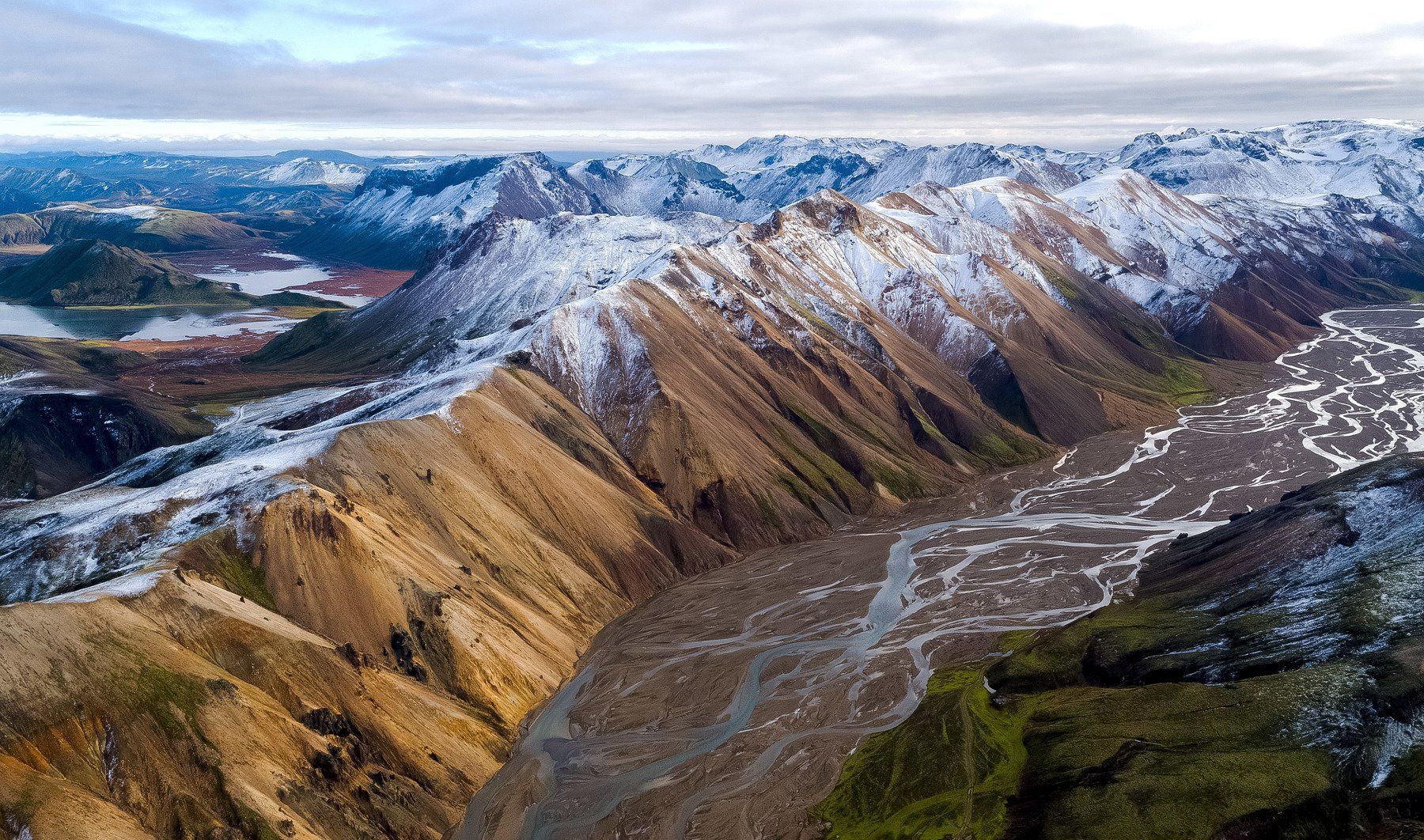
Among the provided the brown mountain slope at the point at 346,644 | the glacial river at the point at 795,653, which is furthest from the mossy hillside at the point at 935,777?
the brown mountain slope at the point at 346,644

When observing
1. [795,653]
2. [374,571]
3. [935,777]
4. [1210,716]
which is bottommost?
[935,777]

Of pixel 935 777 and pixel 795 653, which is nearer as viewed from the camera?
pixel 935 777

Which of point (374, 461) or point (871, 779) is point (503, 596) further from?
point (871, 779)

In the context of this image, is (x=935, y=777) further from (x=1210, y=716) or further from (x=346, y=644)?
(x=346, y=644)

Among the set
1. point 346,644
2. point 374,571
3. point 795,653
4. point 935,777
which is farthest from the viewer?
point 795,653

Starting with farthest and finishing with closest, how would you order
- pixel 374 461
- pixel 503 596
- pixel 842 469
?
1. pixel 842 469
2. pixel 374 461
3. pixel 503 596

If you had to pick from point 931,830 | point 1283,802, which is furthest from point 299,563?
point 1283,802

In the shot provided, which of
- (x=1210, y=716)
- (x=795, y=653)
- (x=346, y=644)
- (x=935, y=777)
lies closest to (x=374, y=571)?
(x=346, y=644)
